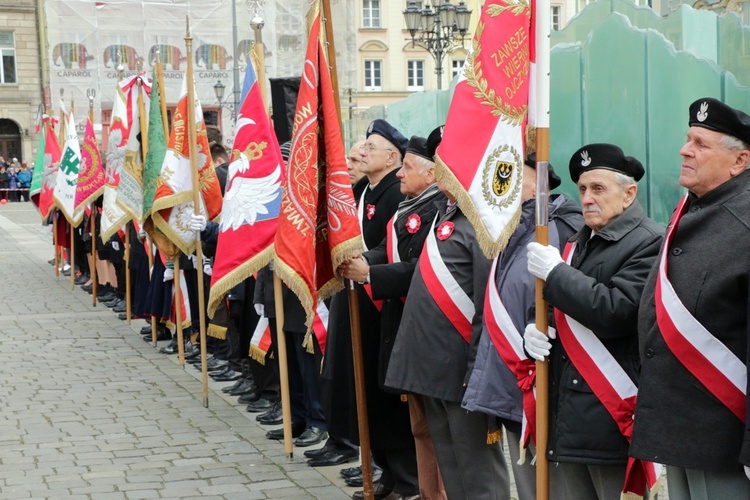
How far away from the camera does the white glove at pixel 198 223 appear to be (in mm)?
8397

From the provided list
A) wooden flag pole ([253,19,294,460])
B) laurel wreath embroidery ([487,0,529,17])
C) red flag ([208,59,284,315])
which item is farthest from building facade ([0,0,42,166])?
laurel wreath embroidery ([487,0,529,17])

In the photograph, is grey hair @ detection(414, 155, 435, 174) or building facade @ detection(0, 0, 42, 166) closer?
grey hair @ detection(414, 155, 435, 174)

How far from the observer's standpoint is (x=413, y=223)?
5309 millimetres

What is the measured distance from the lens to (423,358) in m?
4.78

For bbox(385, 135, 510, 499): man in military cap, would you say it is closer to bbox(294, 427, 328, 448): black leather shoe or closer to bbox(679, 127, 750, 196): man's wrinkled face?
bbox(679, 127, 750, 196): man's wrinkled face

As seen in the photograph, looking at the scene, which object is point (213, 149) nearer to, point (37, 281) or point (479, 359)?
point (479, 359)

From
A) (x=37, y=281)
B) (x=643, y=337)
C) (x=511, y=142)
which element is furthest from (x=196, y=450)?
(x=37, y=281)

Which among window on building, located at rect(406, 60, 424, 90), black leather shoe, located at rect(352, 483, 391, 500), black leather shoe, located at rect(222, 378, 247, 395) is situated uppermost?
window on building, located at rect(406, 60, 424, 90)

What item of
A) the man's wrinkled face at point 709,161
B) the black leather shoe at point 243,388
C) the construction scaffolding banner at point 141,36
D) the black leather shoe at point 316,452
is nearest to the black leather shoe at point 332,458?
the black leather shoe at point 316,452

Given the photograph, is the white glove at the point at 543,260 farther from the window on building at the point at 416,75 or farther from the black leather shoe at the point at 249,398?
the window on building at the point at 416,75

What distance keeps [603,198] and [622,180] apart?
0.10 m

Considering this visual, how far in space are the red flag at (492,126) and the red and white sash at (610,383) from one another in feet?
1.75

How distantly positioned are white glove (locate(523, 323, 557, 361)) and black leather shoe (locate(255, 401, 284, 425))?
4180 mm

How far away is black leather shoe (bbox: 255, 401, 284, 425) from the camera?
7.76 m
